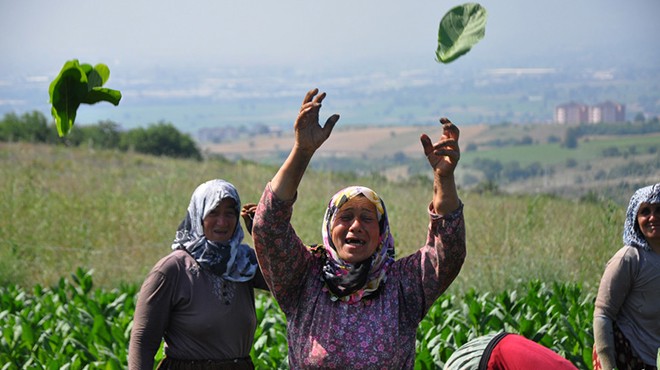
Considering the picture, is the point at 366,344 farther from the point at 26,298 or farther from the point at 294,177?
the point at 26,298

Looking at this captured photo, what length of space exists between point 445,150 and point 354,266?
1.75 feet

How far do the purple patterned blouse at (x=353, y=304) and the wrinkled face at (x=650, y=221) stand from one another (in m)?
1.43

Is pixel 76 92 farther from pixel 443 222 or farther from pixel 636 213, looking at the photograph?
pixel 636 213

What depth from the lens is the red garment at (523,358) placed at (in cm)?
242

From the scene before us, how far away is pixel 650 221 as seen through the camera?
4152mm

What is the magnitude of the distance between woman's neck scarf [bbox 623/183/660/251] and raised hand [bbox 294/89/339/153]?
1858mm

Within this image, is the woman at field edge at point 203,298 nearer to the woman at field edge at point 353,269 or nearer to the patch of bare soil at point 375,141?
the woman at field edge at point 353,269

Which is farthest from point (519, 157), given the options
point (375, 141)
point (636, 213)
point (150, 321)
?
point (150, 321)

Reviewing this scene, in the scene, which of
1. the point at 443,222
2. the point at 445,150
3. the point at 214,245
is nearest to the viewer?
the point at 445,150

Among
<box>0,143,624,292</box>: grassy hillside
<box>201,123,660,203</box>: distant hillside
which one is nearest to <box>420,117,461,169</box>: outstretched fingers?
<box>201,123,660,203</box>: distant hillside

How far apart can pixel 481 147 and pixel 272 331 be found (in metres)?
33.5

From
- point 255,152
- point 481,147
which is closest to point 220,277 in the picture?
point 481,147

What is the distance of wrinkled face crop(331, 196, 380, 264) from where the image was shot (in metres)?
3.16

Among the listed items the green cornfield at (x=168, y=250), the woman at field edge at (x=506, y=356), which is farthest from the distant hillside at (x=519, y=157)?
the woman at field edge at (x=506, y=356)
